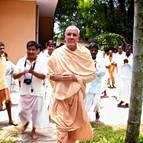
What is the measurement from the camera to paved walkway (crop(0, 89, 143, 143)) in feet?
25.3

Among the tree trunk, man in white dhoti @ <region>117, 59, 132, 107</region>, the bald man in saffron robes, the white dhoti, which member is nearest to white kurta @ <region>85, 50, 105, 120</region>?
the white dhoti

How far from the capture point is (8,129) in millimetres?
8281

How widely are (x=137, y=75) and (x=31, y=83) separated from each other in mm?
2567

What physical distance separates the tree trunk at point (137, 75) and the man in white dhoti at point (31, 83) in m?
2.20

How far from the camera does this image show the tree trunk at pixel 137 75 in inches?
215

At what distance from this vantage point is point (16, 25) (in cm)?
1590

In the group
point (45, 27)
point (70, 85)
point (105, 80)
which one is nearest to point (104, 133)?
point (70, 85)

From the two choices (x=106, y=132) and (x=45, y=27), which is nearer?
(x=106, y=132)

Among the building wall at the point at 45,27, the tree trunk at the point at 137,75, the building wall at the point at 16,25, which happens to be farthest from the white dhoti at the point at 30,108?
the building wall at the point at 45,27

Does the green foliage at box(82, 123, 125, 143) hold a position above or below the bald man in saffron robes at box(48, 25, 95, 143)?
below

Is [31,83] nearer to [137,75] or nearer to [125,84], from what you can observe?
[137,75]

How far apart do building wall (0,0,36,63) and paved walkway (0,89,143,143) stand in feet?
10.1

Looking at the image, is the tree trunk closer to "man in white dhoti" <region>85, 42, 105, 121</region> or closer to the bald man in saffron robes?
the bald man in saffron robes

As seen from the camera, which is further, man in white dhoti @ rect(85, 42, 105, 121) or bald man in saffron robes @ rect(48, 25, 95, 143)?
man in white dhoti @ rect(85, 42, 105, 121)
